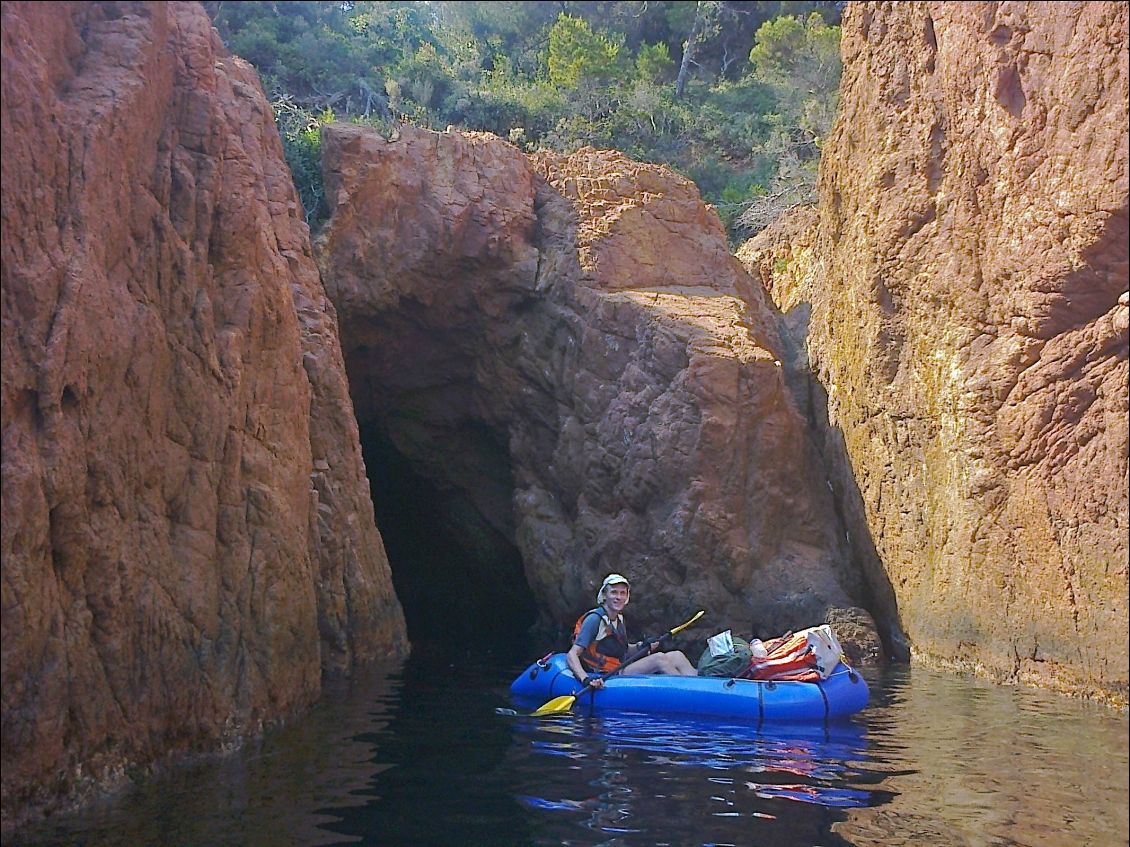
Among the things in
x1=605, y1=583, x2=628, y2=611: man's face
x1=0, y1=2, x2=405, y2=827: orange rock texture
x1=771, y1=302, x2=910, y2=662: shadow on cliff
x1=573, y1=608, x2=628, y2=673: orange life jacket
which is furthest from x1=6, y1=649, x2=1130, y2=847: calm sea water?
x1=771, y1=302, x2=910, y2=662: shadow on cliff

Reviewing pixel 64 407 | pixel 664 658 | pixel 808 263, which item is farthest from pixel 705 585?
pixel 64 407

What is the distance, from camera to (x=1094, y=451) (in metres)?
9.70

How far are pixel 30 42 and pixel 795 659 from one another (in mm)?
6957

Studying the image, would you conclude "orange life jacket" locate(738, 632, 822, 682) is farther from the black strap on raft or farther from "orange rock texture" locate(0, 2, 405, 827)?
"orange rock texture" locate(0, 2, 405, 827)

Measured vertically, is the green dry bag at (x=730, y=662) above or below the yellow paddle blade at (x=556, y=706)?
above

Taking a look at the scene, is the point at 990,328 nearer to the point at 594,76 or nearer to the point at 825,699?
the point at 825,699

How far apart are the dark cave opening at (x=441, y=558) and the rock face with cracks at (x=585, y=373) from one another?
413mm

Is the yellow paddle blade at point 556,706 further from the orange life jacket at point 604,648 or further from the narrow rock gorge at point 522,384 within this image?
the narrow rock gorge at point 522,384

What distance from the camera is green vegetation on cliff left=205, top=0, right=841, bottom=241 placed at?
1003 inches

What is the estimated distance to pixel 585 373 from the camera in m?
15.3

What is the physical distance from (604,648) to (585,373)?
18.1 feet

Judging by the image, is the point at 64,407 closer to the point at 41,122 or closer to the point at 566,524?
the point at 41,122

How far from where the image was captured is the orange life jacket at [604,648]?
10.3 m

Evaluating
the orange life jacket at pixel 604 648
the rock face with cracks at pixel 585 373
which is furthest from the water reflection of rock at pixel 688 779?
the rock face with cracks at pixel 585 373
